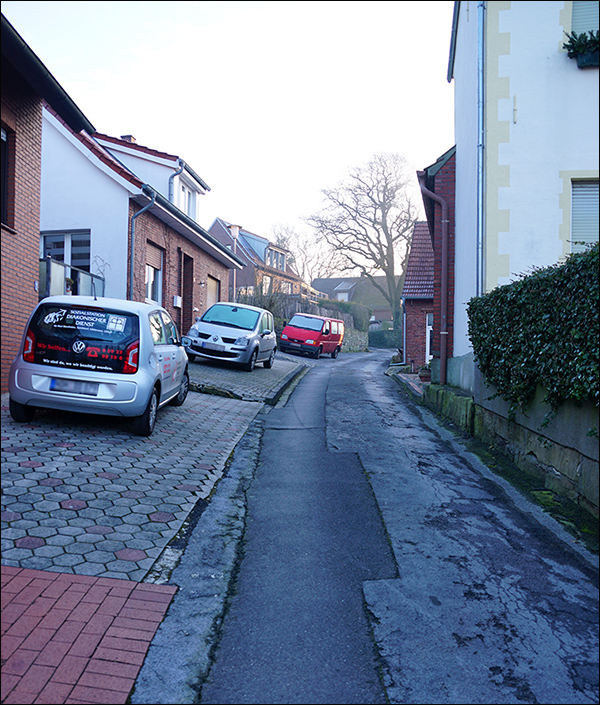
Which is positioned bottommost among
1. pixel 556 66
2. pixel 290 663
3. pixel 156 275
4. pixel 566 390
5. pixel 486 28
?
pixel 290 663

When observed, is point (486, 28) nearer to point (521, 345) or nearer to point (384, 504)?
point (521, 345)

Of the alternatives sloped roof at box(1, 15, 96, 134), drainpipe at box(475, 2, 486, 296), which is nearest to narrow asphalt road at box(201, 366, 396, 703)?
drainpipe at box(475, 2, 486, 296)

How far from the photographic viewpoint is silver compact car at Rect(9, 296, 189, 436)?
7117 mm

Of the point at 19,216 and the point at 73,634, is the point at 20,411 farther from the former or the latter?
the point at 73,634

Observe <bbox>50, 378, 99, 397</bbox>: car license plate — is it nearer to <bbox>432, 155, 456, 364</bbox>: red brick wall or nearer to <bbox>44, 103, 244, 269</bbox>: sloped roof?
<bbox>44, 103, 244, 269</bbox>: sloped roof

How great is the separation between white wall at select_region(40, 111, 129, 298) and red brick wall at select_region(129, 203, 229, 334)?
0.42m

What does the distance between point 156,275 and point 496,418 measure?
1389 cm

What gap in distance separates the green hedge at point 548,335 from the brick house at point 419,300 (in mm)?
17468

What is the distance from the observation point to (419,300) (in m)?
25.4

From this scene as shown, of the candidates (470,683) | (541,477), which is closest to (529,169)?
(541,477)

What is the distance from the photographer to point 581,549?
176 inches

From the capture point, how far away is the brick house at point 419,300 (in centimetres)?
2536

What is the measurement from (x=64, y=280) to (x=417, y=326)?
1593 centimetres

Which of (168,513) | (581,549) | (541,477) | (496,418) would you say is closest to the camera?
(581,549)
